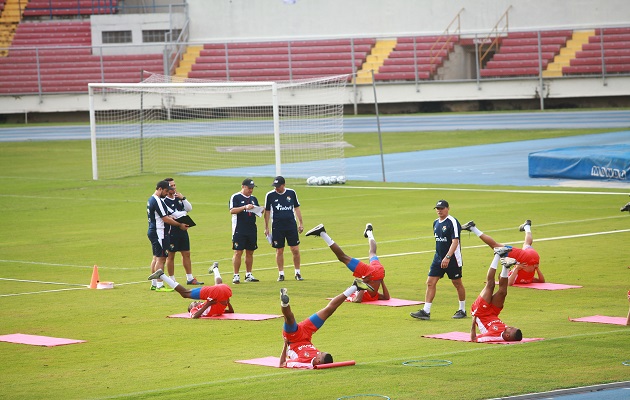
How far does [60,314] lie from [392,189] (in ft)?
63.0

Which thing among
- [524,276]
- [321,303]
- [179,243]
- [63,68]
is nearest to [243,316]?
[321,303]

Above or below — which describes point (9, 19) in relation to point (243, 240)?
above

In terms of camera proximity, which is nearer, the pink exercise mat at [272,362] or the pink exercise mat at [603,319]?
the pink exercise mat at [272,362]

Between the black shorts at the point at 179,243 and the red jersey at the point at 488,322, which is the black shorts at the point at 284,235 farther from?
the red jersey at the point at 488,322

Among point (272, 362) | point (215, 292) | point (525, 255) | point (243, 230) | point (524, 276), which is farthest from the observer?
point (243, 230)

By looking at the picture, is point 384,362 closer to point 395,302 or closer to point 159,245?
point 395,302

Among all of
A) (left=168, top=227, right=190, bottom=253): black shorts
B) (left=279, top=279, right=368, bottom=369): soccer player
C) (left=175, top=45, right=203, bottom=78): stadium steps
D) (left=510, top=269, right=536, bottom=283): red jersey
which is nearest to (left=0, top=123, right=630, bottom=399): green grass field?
(left=279, top=279, right=368, bottom=369): soccer player

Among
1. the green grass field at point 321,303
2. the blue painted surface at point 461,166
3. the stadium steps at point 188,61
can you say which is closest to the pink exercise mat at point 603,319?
the green grass field at point 321,303

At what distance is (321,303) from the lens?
1775cm

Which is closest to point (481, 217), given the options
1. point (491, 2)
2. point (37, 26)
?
point (491, 2)

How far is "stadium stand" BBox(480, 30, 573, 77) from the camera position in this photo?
59.3m

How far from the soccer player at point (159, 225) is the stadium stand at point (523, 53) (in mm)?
42252

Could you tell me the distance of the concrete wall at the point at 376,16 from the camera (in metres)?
61.0

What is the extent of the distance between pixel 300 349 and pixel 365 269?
3.56 meters
